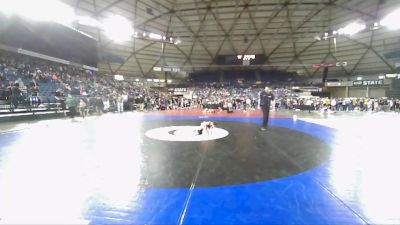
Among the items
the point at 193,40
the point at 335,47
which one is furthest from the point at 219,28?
the point at 335,47

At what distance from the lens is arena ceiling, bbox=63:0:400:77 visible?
2251 cm

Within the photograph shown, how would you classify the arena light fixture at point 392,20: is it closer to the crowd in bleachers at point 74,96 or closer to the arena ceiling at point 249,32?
the arena ceiling at point 249,32

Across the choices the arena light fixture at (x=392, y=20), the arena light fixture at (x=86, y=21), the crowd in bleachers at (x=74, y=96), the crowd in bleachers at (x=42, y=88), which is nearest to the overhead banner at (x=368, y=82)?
the crowd in bleachers at (x=74, y=96)

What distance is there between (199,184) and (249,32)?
95.5ft

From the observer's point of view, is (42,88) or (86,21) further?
(86,21)

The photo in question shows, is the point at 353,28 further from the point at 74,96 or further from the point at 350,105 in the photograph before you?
the point at 74,96

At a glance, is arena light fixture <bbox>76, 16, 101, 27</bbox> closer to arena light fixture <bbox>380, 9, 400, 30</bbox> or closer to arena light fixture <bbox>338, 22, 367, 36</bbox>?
arena light fixture <bbox>338, 22, 367, 36</bbox>

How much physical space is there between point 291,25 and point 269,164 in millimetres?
27381

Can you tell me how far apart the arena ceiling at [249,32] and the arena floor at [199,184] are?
69.0 ft

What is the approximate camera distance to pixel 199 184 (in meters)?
3.23

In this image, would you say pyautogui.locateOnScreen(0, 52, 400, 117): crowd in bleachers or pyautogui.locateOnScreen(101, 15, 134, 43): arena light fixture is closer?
pyautogui.locateOnScreen(0, 52, 400, 117): crowd in bleachers

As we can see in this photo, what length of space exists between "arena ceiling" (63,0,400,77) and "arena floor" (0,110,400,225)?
2104 centimetres

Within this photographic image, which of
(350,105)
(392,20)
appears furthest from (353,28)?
(350,105)

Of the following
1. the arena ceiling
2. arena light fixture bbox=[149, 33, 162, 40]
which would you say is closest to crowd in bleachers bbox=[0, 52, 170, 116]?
the arena ceiling
